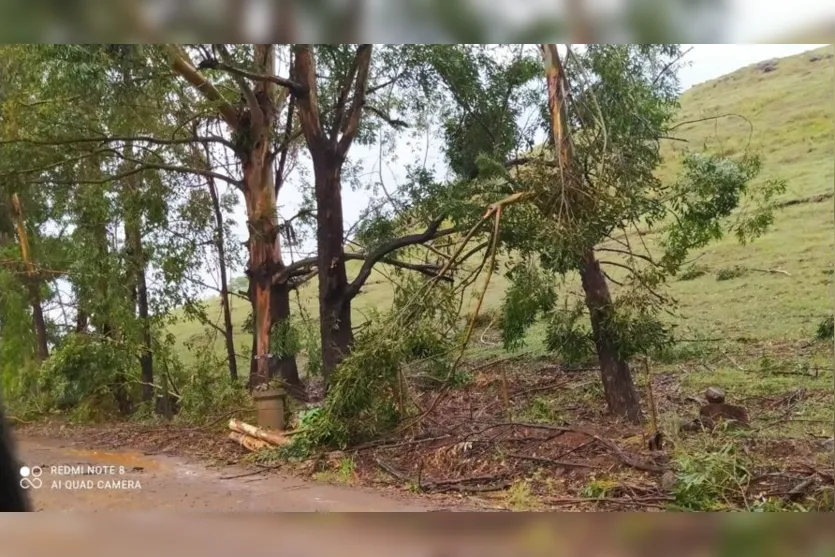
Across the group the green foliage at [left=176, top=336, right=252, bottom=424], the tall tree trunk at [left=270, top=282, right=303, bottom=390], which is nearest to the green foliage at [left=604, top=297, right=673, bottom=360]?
the tall tree trunk at [left=270, top=282, right=303, bottom=390]

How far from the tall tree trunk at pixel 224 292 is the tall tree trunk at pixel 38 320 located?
773mm

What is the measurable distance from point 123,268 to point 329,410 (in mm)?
1217

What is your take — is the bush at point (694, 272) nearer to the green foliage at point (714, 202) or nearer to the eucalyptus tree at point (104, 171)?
the green foliage at point (714, 202)

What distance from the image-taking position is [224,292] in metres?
3.37

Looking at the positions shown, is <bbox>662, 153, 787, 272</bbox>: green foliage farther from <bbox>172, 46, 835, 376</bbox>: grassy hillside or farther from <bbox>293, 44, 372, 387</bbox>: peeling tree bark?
<bbox>293, 44, 372, 387</bbox>: peeling tree bark

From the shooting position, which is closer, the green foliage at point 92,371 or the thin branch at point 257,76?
the green foliage at point 92,371

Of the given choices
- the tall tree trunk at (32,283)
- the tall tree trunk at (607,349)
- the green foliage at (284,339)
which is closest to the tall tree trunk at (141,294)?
the tall tree trunk at (32,283)

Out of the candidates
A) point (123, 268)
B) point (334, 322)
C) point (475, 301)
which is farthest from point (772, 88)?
point (123, 268)

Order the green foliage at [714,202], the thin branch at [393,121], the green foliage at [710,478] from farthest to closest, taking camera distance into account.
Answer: the thin branch at [393,121] → the green foliage at [714,202] → the green foliage at [710,478]

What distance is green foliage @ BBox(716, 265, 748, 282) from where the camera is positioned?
3008 millimetres

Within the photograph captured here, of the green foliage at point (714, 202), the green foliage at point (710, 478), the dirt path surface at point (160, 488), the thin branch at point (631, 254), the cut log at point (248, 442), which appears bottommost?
the green foliage at point (710, 478)

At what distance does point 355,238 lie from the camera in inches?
132

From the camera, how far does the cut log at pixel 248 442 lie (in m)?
2.87

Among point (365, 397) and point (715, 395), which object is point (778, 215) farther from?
point (365, 397)
